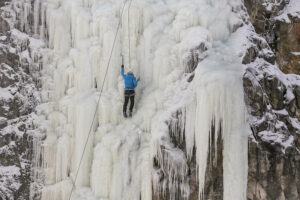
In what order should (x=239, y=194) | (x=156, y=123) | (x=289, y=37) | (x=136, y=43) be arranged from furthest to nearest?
(x=136, y=43)
(x=289, y=37)
(x=156, y=123)
(x=239, y=194)

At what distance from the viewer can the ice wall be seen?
23.8 ft

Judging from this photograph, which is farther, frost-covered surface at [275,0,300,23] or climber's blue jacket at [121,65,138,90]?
frost-covered surface at [275,0,300,23]

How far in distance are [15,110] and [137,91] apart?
10.9ft

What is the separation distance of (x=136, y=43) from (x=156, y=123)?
2436mm

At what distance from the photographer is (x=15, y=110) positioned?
8.80 metres

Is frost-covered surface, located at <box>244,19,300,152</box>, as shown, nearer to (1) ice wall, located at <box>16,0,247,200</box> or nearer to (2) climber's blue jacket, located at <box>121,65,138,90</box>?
(1) ice wall, located at <box>16,0,247,200</box>

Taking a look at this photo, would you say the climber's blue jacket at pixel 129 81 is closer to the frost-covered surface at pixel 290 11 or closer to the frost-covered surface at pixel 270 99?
the frost-covered surface at pixel 270 99

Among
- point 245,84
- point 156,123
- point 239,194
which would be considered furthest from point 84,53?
point 239,194

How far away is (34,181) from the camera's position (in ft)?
28.4

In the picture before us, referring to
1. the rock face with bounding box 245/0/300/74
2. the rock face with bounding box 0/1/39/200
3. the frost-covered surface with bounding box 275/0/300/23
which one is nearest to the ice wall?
the rock face with bounding box 0/1/39/200

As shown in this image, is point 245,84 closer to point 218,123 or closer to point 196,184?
point 218,123

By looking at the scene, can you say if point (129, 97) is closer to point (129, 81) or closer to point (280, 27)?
point (129, 81)

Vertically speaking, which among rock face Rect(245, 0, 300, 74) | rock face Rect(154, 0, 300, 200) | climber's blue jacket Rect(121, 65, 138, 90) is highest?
rock face Rect(245, 0, 300, 74)

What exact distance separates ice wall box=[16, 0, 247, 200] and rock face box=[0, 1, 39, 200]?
44cm
